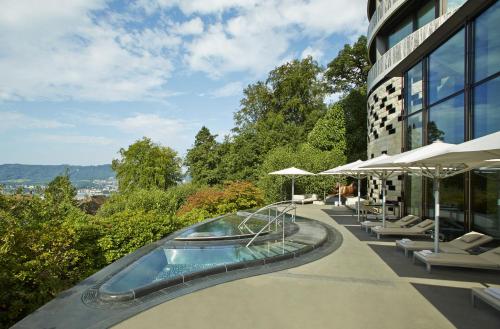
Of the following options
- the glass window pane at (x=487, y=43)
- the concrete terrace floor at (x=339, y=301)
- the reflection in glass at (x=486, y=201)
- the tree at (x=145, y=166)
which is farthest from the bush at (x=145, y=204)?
the tree at (x=145, y=166)

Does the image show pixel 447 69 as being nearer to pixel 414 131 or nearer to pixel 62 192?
pixel 414 131

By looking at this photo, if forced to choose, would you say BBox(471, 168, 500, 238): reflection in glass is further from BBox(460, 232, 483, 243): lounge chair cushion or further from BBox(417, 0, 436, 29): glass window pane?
BBox(417, 0, 436, 29): glass window pane

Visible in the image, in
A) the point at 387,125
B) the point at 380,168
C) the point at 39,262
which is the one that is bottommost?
the point at 39,262

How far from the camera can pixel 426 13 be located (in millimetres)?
11711

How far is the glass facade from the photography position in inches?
275

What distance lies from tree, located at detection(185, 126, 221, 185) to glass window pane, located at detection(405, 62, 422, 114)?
1960 centimetres

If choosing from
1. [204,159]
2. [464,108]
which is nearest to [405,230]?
[464,108]

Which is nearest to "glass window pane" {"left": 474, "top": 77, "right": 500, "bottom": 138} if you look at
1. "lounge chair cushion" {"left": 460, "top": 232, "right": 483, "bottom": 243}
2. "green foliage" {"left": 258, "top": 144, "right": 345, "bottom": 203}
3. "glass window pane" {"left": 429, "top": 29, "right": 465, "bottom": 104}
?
"glass window pane" {"left": 429, "top": 29, "right": 465, "bottom": 104}

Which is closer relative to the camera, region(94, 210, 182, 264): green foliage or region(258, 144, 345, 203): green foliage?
region(94, 210, 182, 264): green foliage

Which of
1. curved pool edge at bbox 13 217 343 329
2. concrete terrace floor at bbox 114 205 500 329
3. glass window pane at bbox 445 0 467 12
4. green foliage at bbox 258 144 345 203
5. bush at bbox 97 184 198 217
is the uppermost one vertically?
glass window pane at bbox 445 0 467 12

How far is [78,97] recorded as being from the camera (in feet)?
66.5

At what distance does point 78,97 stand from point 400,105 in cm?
1947

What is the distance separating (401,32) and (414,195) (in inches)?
293

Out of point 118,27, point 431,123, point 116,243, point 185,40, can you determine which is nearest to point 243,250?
point 116,243
